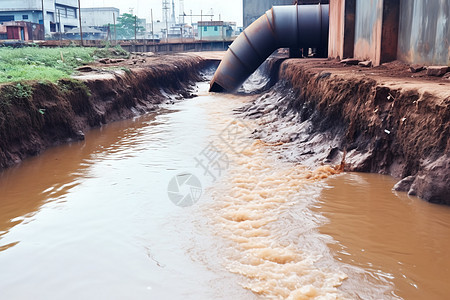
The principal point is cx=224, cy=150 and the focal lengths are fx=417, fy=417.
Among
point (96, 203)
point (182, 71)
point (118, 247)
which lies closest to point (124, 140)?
point (96, 203)

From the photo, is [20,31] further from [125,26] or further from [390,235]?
[390,235]

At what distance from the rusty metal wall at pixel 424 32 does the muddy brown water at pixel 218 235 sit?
2872 mm

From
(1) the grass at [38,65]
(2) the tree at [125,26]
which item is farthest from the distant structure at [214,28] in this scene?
(1) the grass at [38,65]

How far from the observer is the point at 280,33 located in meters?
15.1

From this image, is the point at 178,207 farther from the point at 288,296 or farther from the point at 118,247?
the point at 288,296

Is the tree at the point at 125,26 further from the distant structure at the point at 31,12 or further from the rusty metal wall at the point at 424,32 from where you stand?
the rusty metal wall at the point at 424,32

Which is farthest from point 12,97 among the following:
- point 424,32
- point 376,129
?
point 424,32

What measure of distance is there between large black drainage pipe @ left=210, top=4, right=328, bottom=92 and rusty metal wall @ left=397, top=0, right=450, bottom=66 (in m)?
6.55

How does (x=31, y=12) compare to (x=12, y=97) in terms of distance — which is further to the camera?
(x=31, y=12)

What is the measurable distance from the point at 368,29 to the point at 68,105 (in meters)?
7.43

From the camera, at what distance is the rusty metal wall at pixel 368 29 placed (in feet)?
30.7

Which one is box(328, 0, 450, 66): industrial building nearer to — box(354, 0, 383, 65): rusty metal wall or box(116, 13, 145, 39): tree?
box(354, 0, 383, 65): rusty metal wall

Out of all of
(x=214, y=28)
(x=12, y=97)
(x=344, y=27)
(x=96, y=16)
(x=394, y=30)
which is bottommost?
(x=12, y=97)

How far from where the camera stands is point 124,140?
9.39m
